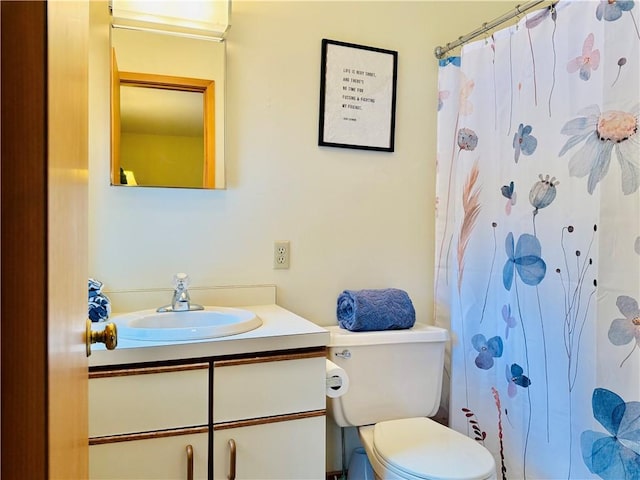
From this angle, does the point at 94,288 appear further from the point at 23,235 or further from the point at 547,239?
the point at 547,239

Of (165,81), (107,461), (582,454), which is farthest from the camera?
(165,81)

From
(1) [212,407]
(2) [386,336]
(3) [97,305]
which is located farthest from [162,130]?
(2) [386,336]

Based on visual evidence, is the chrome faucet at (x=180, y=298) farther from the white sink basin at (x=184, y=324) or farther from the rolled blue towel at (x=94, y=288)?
the rolled blue towel at (x=94, y=288)

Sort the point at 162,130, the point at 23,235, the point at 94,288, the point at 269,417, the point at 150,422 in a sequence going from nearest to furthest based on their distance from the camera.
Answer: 1. the point at 23,235
2. the point at 150,422
3. the point at 269,417
4. the point at 94,288
5. the point at 162,130

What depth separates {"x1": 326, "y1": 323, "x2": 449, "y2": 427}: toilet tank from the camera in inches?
65.8

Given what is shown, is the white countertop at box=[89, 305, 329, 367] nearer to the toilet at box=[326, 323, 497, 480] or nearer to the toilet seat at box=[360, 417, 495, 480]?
the toilet at box=[326, 323, 497, 480]

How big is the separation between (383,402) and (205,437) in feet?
2.37

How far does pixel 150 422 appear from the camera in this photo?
1203 mm

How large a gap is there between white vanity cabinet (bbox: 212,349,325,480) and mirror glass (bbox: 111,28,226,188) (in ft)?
2.41

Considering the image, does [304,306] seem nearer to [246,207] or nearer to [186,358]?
[246,207]

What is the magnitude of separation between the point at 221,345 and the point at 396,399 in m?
0.80

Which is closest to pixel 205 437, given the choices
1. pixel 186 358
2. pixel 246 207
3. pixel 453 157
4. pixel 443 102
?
pixel 186 358

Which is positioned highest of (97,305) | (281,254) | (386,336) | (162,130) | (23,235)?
(162,130)

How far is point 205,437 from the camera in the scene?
126cm
